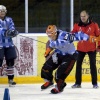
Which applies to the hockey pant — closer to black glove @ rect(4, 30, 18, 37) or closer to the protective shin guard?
the protective shin guard

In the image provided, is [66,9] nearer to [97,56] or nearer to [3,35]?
[97,56]

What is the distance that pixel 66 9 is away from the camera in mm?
11820

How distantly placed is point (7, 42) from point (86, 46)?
1.57 meters

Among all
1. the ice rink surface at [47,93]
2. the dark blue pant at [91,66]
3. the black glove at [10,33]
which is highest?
the black glove at [10,33]

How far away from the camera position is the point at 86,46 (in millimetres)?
10344

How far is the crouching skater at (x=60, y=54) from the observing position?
933 centimetres

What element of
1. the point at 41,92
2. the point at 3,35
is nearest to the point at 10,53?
the point at 3,35

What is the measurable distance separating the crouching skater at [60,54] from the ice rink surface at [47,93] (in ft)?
0.77

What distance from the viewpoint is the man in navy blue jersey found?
1036 centimetres

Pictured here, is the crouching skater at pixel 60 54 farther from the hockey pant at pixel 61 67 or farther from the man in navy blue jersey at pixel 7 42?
the man in navy blue jersey at pixel 7 42

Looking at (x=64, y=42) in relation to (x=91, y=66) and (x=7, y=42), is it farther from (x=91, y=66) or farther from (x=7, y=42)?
(x=7, y=42)

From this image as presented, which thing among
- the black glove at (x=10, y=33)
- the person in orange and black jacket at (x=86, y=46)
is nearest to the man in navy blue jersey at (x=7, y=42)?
the black glove at (x=10, y=33)

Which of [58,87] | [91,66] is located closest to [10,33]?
[58,87]

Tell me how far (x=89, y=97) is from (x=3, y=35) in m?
2.20
